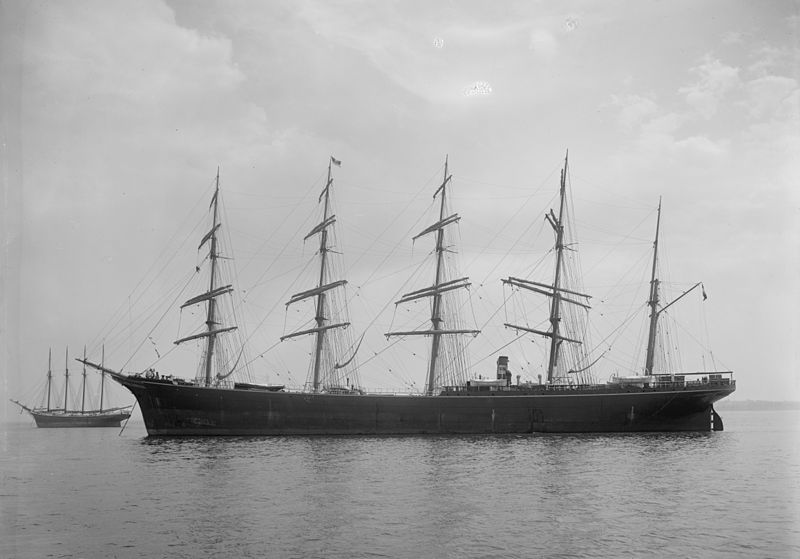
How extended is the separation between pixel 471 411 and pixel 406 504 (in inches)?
1482

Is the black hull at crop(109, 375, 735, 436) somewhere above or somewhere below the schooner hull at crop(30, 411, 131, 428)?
above

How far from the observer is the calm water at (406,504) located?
21.9m

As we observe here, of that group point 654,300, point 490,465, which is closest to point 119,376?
point 490,465

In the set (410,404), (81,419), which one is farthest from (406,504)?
(81,419)

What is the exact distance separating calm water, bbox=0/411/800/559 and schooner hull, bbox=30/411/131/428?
9917cm

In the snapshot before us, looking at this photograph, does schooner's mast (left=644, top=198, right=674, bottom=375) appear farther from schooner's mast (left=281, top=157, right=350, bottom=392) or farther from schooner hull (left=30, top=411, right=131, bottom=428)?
schooner hull (left=30, top=411, right=131, bottom=428)

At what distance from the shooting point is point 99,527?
24812 millimetres

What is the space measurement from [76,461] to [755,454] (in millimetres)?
48765

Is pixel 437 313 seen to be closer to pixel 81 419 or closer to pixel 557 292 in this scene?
pixel 557 292

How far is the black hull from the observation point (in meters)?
62.7

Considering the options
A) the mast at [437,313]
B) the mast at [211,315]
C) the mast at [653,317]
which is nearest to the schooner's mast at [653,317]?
the mast at [653,317]

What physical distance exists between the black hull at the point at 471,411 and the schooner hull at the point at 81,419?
8429cm

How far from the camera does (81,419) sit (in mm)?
140625

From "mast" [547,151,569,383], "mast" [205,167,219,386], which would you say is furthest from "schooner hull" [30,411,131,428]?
"mast" [547,151,569,383]
